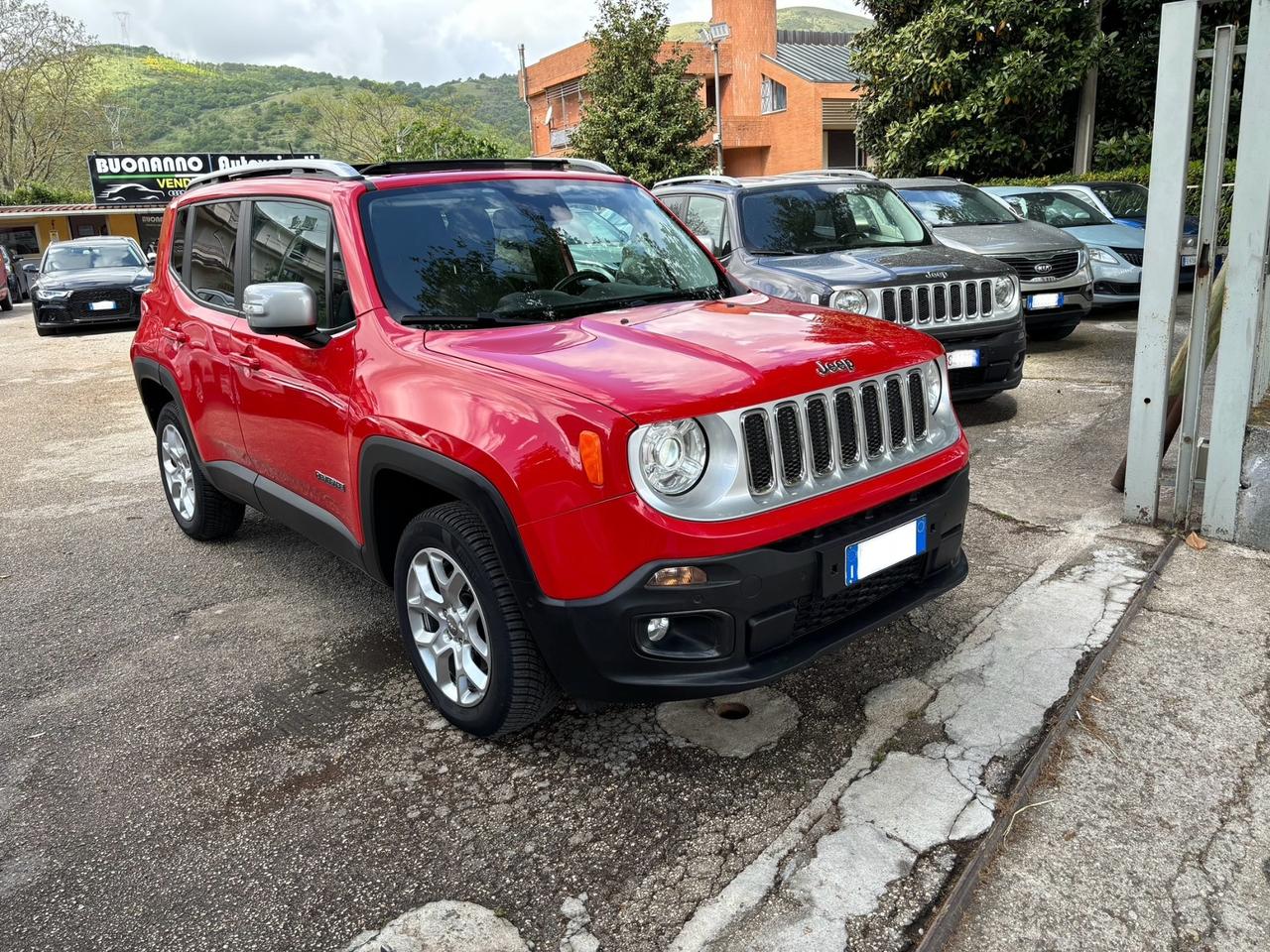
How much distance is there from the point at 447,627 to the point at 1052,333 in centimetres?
835

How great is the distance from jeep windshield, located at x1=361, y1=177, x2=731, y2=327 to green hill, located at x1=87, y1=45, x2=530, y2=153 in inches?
2782

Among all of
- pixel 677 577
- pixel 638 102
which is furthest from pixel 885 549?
pixel 638 102

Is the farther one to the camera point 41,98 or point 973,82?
point 41,98

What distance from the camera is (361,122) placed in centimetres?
6350

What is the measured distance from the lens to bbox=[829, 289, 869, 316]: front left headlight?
648 cm

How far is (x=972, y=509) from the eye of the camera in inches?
208

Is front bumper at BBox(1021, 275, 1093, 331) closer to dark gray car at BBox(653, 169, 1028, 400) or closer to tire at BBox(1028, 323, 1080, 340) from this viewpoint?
tire at BBox(1028, 323, 1080, 340)

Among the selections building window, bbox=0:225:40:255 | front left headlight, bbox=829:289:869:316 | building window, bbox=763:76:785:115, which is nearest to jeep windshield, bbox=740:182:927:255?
front left headlight, bbox=829:289:869:316

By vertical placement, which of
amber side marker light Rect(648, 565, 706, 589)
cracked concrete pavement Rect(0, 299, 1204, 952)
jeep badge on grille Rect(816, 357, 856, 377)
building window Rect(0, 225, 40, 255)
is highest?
building window Rect(0, 225, 40, 255)

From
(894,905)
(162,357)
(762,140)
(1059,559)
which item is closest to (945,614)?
(1059,559)

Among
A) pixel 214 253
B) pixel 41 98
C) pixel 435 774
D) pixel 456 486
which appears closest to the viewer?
pixel 456 486

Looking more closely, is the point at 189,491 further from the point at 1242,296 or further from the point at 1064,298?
the point at 1064,298

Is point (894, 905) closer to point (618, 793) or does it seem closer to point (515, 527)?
point (618, 793)

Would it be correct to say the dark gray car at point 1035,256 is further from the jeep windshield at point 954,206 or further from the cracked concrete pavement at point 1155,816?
the cracked concrete pavement at point 1155,816
